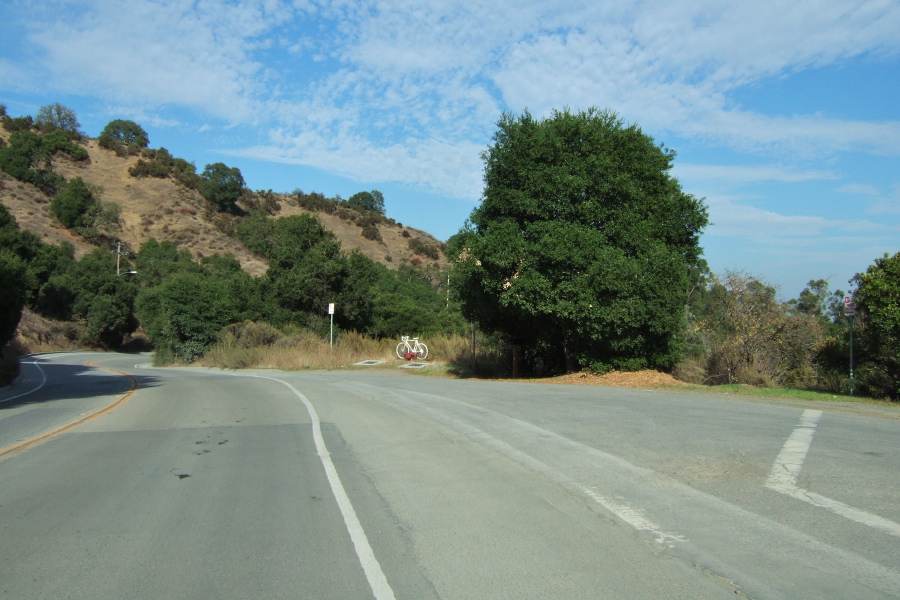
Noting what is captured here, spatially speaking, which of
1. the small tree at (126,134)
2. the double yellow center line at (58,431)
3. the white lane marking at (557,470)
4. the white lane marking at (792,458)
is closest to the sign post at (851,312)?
the white lane marking at (792,458)

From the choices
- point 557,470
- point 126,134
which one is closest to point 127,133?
point 126,134

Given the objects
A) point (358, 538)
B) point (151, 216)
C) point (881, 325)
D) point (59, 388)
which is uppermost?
point (151, 216)

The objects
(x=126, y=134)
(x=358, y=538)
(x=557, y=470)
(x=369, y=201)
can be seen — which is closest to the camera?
(x=358, y=538)

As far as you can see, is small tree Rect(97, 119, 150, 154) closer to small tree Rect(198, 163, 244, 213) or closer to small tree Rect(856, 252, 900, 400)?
small tree Rect(198, 163, 244, 213)

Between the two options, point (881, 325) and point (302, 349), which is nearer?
point (881, 325)

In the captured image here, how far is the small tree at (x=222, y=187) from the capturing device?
9069 centimetres

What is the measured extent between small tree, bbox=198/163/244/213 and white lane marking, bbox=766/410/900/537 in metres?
89.3

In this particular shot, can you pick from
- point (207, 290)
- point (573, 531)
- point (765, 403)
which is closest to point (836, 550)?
point (573, 531)

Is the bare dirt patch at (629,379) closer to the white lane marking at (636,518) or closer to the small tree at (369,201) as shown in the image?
the white lane marking at (636,518)

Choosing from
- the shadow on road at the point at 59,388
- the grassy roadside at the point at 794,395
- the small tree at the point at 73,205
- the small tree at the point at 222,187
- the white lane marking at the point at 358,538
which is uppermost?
the small tree at the point at 222,187

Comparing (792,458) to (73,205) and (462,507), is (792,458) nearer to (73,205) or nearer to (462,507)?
(462,507)

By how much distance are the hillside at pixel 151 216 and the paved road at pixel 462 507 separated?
231 ft

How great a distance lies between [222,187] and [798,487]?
92081mm

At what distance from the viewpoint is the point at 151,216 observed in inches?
3317
